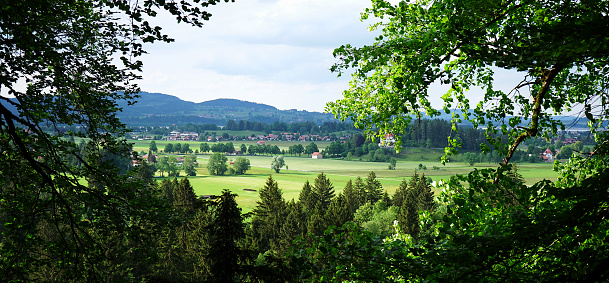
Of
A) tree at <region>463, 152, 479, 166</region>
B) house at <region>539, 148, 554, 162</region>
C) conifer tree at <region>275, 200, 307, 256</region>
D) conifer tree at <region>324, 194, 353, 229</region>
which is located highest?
house at <region>539, 148, 554, 162</region>

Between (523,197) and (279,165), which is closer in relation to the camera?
(523,197)

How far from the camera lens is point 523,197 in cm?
657

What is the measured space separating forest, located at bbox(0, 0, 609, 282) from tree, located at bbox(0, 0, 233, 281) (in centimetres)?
3

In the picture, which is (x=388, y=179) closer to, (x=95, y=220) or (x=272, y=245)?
(x=272, y=245)

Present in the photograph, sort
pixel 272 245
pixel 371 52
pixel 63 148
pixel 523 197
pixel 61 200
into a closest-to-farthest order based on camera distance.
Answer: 1. pixel 523 197
2. pixel 371 52
3. pixel 61 200
4. pixel 63 148
5. pixel 272 245

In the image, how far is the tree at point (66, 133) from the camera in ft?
26.1

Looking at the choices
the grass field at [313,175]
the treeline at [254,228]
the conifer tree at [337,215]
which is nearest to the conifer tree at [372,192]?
the treeline at [254,228]

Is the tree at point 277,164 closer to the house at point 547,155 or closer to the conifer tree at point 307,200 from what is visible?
the conifer tree at point 307,200

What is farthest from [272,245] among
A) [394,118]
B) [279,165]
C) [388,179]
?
[279,165]

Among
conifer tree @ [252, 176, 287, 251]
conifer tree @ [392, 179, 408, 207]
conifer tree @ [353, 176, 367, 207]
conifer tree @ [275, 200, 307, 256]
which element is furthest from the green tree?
conifer tree @ [275, 200, 307, 256]

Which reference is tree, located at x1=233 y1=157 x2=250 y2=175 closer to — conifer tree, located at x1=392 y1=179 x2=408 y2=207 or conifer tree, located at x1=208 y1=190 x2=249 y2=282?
conifer tree, located at x1=392 y1=179 x2=408 y2=207

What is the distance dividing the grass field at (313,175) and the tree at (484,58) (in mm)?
84824

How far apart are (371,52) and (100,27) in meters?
5.87

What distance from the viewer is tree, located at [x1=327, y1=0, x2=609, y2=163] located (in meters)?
5.25
